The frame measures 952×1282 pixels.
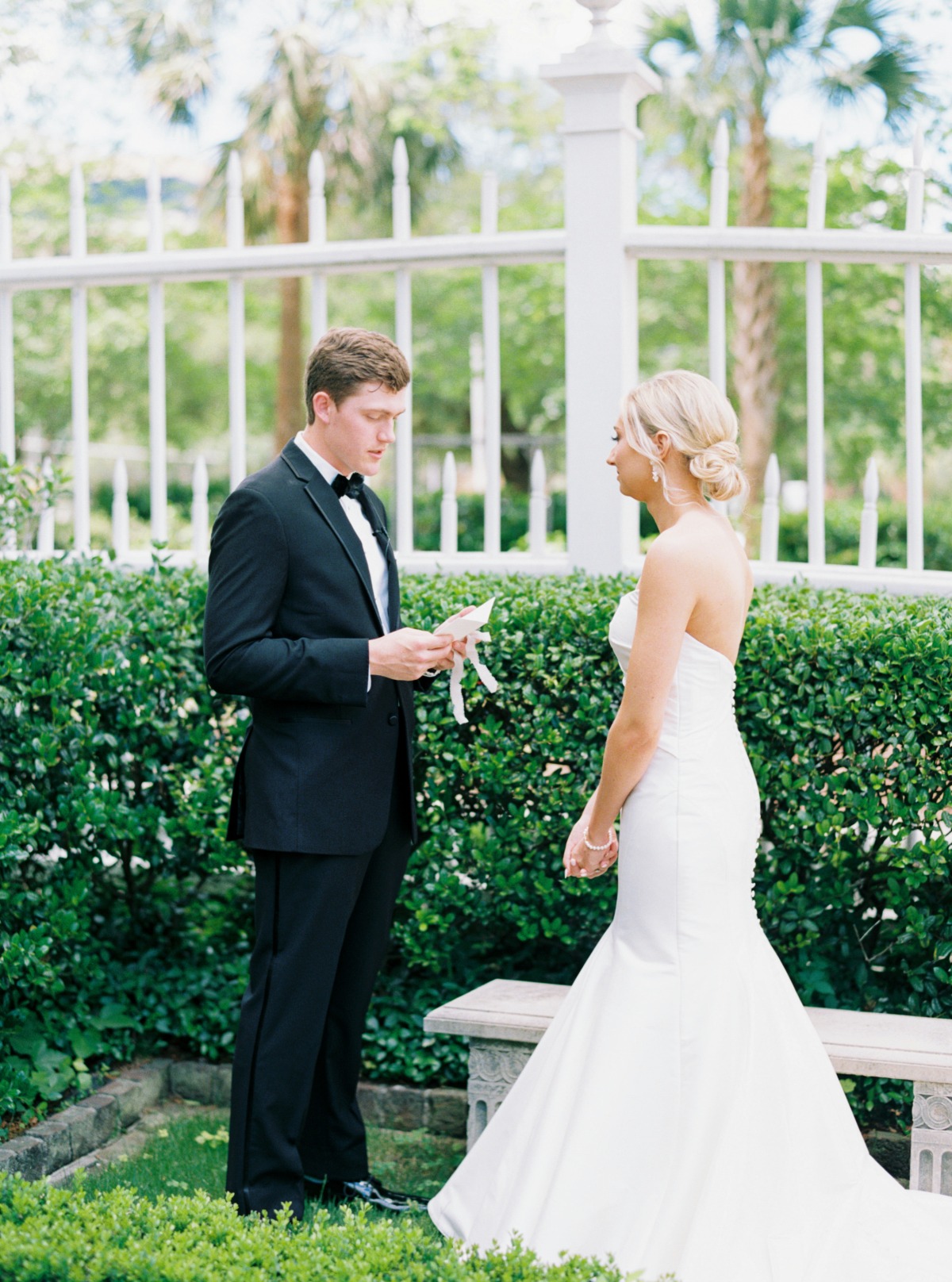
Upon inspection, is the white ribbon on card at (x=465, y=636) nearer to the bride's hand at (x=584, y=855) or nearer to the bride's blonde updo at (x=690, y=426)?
the bride's hand at (x=584, y=855)

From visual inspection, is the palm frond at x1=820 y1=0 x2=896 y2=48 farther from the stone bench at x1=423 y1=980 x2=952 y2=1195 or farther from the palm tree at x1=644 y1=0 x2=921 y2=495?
the stone bench at x1=423 y1=980 x2=952 y2=1195

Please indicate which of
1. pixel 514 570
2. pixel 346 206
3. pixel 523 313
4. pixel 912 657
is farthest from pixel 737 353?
pixel 912 657

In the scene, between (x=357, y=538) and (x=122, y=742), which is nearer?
(x=357, y=538)

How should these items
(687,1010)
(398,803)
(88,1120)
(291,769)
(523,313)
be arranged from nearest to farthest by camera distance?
(687,1010) → (291,769) → (398,803) → (88,1120) → (523,313)

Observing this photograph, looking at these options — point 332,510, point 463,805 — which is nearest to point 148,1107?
point 463,805

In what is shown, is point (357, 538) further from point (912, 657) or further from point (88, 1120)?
point (88, 1120)

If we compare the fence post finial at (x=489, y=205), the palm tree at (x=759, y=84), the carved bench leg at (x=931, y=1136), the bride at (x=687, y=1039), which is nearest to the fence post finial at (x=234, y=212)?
the fence post finial at (x=489, y=205)

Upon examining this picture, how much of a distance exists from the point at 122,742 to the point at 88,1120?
116 cm

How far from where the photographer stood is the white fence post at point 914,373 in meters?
4.82

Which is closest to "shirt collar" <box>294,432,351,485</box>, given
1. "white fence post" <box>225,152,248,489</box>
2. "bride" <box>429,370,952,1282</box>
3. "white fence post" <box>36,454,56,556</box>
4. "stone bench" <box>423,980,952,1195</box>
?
"bride" <box>429,370,952,1282</box>

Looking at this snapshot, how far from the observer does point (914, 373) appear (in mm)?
4816

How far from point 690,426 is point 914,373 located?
208cm

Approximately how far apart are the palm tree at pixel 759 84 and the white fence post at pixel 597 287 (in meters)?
12.8

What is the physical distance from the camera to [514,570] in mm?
5156
